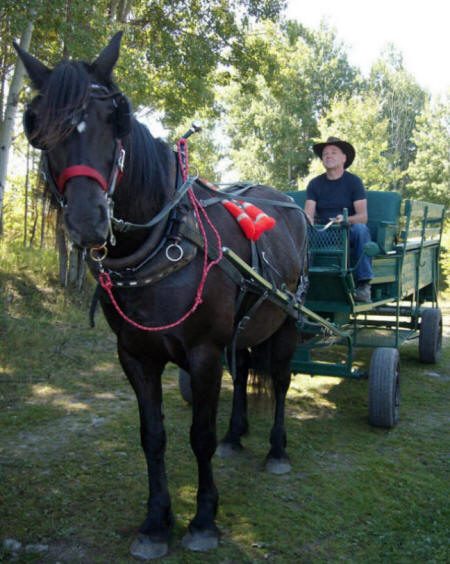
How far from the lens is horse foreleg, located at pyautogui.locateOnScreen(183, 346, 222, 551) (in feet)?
8.82

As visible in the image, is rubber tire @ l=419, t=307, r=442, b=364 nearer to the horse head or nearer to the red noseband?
the horse head

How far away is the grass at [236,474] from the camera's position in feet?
9.13

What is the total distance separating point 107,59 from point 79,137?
42 centimetres

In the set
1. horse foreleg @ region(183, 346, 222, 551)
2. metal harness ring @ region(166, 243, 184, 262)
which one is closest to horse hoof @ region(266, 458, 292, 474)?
horse foreleg @ region(183, 346, 222, 551)

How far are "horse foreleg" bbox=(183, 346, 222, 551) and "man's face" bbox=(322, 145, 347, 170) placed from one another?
297cm

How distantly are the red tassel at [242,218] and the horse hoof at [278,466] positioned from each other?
1709mm

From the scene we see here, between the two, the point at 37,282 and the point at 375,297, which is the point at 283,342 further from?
the point at 37,282

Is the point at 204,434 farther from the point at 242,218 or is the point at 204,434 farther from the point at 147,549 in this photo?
the point at 242,218

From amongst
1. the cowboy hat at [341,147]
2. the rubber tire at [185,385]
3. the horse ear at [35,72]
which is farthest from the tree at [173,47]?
the horse ear at [35,72]

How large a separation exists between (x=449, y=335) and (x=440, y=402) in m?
4.03

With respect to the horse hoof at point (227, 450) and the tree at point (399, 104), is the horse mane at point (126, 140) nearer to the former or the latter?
the horse hoof at point (227, 450)

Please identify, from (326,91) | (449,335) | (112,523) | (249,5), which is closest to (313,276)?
(112,523)

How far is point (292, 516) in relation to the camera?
10.1 ft

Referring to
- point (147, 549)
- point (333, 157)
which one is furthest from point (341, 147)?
point (147, 549)
